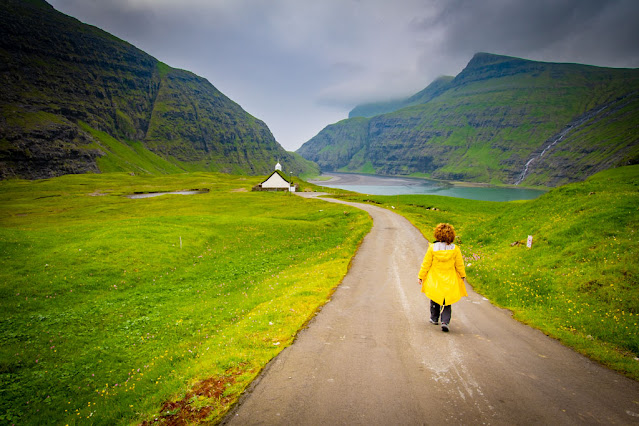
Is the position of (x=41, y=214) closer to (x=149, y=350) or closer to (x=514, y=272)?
(x=149, y=350)

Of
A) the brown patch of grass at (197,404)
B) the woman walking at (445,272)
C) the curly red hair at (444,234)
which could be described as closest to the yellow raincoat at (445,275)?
the woman walking at (445,272)

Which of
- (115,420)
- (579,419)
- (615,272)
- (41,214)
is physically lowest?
(41,214)

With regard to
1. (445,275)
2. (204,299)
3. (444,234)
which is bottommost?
(204,299)

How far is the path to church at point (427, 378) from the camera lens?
20.6 feet

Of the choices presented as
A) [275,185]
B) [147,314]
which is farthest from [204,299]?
[275,185]

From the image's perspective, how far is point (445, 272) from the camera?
10.2 m

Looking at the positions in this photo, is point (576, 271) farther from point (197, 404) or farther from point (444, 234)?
point (197, 404)

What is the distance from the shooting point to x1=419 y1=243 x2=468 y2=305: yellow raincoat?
32.7 ft

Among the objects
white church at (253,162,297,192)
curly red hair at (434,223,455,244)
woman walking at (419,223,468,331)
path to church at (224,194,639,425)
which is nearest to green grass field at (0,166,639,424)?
path to church at (224,194,639,425)

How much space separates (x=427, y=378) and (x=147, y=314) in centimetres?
1433

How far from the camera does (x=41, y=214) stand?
57375mm

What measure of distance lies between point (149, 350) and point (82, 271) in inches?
435

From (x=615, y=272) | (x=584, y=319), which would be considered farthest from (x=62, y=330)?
(x=615, y=272)

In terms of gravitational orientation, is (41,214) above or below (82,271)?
below
